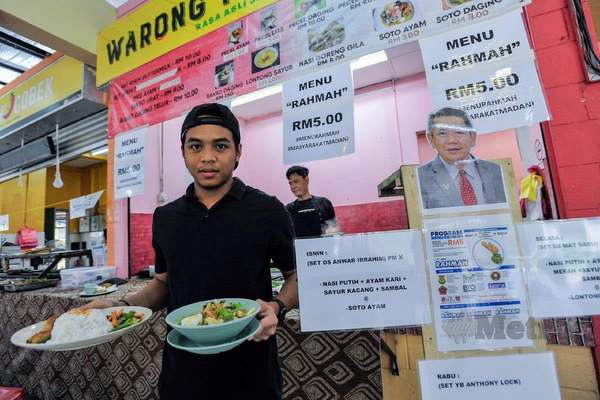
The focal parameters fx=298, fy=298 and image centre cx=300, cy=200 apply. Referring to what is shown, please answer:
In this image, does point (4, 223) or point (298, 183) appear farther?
point (4, 223)

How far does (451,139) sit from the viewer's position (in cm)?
93

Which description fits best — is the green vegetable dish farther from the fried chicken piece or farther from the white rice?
the fried chicken piece

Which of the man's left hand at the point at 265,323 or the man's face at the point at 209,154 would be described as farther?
the man's face at the point at 209,154

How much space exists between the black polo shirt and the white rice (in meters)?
0.23

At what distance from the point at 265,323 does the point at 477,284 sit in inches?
24.5

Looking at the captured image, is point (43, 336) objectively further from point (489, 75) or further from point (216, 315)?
point (489, 75)

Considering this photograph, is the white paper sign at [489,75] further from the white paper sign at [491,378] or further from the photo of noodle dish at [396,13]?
the white paper sign at [491,378]

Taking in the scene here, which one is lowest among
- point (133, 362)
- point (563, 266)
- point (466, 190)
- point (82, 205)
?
point (133, 362)

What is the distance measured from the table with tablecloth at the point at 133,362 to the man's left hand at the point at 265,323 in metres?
0.55

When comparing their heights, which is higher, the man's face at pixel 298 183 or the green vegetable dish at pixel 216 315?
the man's face at pixel 298 183

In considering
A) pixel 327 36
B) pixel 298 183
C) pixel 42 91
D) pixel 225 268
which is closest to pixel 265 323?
pixel 225 268

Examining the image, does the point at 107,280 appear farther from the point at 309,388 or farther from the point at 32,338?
the point at 309,388

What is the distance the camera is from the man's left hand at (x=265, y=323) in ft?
2.78

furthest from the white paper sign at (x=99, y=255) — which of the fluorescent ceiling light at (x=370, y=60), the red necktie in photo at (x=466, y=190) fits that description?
the fluorescent ceiling light at (x=370, y=60)
